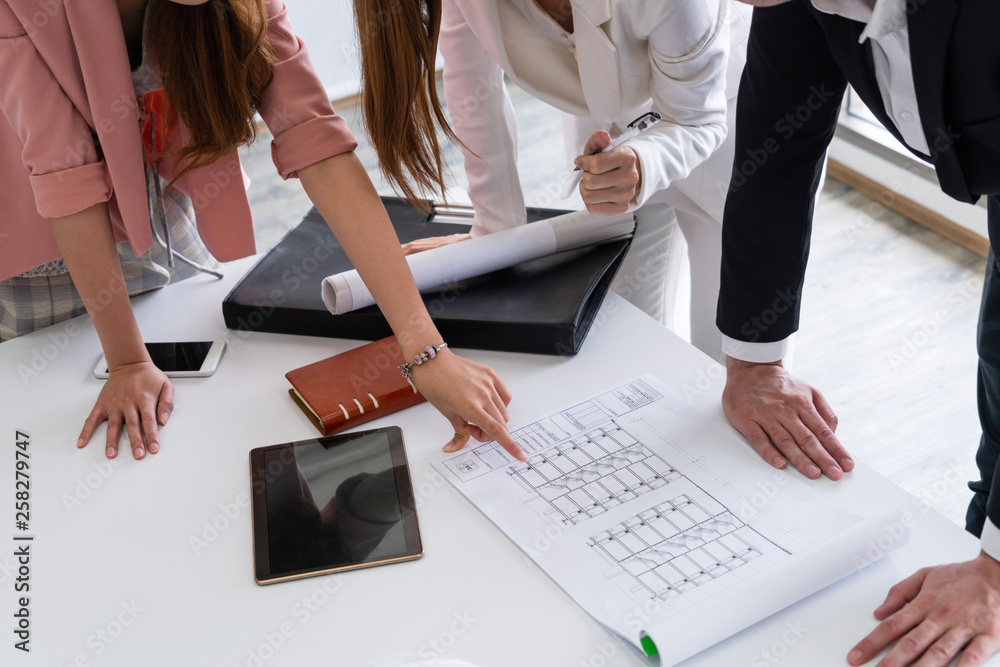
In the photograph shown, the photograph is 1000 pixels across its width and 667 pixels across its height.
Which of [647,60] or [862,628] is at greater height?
[647,60]

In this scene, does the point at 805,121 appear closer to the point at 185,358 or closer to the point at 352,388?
the point at 352,388

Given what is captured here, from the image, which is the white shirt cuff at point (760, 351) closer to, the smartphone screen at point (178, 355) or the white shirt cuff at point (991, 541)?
the white shirt cuff at point (991, 541)

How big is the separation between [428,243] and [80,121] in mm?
463

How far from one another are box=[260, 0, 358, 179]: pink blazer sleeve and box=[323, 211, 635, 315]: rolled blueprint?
158mm

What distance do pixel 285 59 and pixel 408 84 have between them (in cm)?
16

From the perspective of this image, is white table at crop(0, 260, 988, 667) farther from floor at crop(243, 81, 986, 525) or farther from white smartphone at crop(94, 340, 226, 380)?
floor at crop(243, 81, 986, 525)

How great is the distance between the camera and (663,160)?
1135 mm

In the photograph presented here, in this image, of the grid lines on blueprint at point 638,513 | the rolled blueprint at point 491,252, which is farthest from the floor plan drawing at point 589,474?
the rolled blueprint at point 491,252

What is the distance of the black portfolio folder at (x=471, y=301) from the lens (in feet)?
3.52

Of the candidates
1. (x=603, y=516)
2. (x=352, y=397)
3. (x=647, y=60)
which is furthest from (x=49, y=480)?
(x=647, y=60)

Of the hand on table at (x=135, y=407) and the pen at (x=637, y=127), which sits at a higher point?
the pen at (x=637, y=127)

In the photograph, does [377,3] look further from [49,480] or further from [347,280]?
[49,480]

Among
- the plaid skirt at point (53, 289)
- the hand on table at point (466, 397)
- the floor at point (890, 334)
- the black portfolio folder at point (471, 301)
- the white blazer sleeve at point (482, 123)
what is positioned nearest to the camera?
the hand on table at point (466, 397)

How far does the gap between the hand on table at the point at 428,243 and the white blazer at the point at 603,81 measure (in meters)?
0.06
